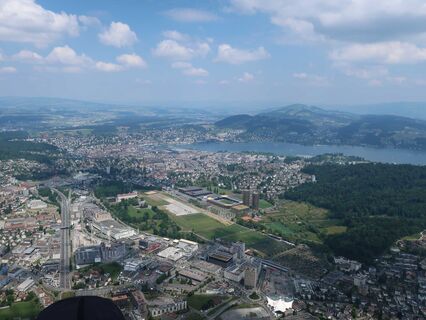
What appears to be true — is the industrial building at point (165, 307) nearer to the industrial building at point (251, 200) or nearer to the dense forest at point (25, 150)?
the industrial building at point (251, 200)

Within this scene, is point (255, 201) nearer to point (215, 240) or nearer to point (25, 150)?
point (215, 240)

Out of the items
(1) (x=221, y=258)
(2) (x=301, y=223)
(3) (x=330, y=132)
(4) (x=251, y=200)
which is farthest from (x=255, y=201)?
(3) (x=330, y=132)

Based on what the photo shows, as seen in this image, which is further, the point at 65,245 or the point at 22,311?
the point at 65,245

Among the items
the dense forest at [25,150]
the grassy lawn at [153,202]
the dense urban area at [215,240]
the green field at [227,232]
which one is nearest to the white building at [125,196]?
the dense urban area at [215,240]

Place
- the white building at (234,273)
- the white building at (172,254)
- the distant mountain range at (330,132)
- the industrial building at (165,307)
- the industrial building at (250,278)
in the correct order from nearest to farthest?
the industrial building at (165,307) < the industrial building at (250,278) < the white building at (234,273) < the white building at (172,254) < the distant mountain range at (330,132)

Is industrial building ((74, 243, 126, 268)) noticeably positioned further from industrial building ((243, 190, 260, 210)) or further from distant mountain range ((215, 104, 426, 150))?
distant mountain range ((215, 104, 426, 150))

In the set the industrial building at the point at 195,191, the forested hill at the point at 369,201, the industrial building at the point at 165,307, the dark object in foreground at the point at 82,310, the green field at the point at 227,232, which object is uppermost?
Result: the dark object in foreground at the point at 82,310

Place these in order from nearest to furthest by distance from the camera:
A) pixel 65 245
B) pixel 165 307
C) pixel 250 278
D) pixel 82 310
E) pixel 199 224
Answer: pixel 82 310 → pixel 165 307 → pixel 250 278 → pixel 65 245 → pixel 199 224
